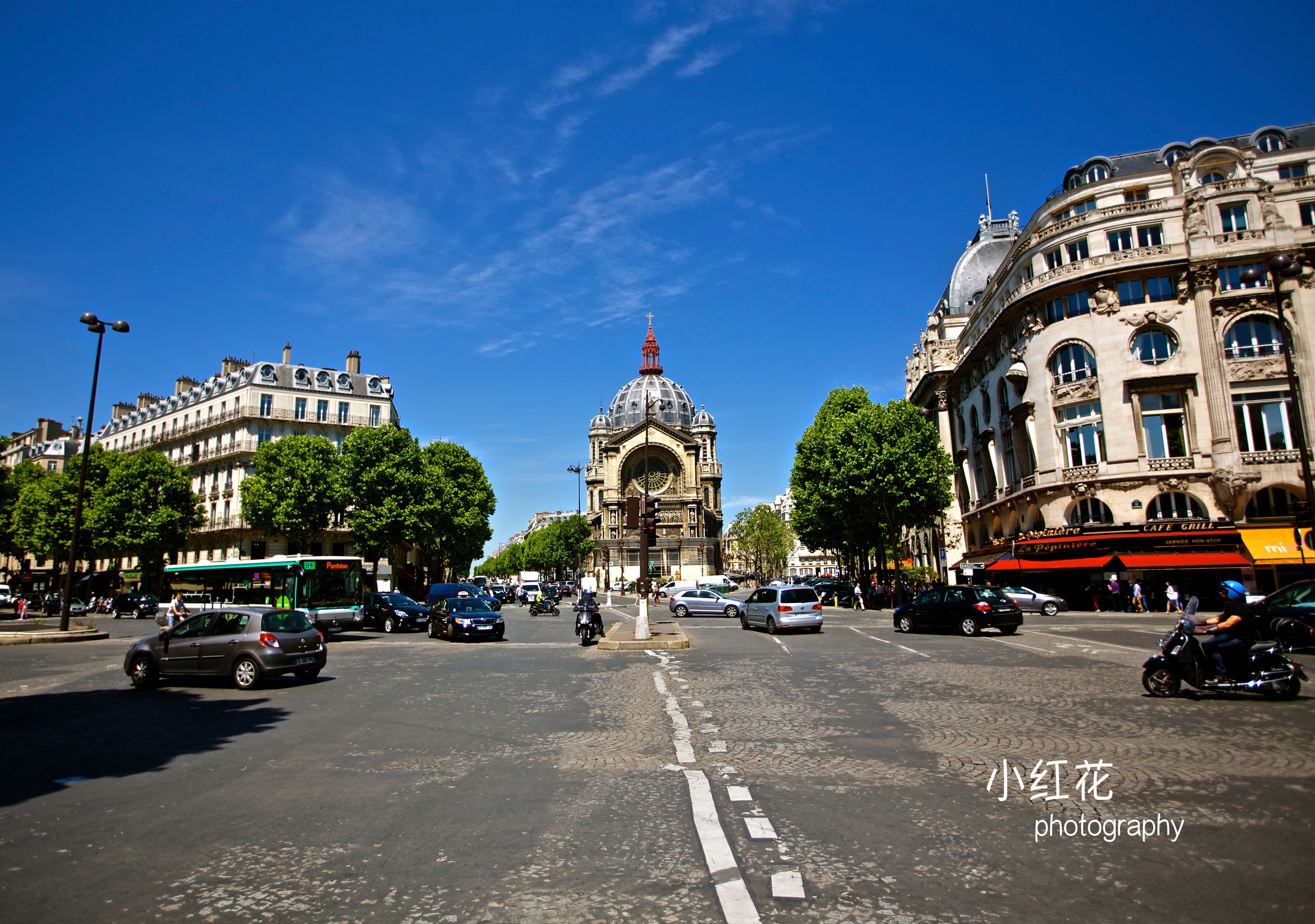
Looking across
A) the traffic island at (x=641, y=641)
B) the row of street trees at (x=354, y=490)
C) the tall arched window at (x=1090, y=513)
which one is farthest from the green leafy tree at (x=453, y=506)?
the tall arched window at (x=1090, y=513)

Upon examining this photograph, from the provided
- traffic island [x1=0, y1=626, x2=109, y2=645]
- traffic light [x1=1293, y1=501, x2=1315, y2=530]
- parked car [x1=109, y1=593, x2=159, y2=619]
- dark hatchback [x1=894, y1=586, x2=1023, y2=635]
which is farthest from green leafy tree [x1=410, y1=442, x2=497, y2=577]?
traffic light [x1=1293, y1=501, x2=1315, y2=530]

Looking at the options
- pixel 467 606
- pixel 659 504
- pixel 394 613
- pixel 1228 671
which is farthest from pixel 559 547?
pixel 1228 671

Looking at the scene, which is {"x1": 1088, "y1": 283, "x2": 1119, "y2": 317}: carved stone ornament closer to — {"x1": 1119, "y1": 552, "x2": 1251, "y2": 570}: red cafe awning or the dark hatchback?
{"x1": 1119, "y1": 552, "x2": 1251, "y2": 570}: red cafe awning

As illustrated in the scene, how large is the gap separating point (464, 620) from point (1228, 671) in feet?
65.9

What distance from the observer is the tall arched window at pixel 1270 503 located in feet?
112

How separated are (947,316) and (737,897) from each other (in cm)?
6764

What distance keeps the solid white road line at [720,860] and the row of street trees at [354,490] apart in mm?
46521

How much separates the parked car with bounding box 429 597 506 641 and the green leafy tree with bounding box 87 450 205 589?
36.4 meters

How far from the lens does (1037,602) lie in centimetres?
3369

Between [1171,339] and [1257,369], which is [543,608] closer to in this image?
[1171,339]

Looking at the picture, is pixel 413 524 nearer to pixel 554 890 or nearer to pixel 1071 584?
pixel 1071 584

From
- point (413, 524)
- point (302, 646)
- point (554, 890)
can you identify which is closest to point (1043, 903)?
point (554, 890)

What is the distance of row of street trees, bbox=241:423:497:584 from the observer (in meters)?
49.3

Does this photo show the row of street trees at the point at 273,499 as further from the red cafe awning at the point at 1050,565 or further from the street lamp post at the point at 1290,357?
the street lamp post at the point at 1290,357
